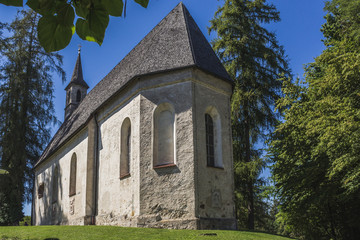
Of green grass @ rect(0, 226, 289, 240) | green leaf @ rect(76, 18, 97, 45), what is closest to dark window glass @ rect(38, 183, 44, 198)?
green grass @ rect(0, 226, 289, 240)

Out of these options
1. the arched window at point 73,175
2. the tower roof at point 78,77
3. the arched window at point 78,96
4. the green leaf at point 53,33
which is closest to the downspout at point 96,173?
the arched window at point 73,175

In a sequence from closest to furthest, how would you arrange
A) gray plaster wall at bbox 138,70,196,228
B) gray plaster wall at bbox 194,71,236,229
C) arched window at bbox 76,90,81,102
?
gray plaster wall at bbox 138,70,196,228
gray plaster wall at bbox 194,71,236,229
arched window at bbox 76,90,81,102

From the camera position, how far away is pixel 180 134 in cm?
1420

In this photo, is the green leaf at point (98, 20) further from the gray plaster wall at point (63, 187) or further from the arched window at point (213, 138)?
the gray plaster wall at point (63, 187)

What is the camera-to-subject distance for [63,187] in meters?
21.6

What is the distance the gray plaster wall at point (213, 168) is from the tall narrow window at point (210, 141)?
368 mm

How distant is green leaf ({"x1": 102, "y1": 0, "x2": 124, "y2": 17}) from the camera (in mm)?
1825

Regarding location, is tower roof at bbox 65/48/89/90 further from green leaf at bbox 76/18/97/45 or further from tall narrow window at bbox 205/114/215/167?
green leaf at bbox 76/18/97/45

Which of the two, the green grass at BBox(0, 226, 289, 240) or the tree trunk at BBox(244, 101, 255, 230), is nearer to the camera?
the green grass at BBox(0, 226, 289, 240)

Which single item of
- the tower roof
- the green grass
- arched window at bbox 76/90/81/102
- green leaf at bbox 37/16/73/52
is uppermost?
the tower roof

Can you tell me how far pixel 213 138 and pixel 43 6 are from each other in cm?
1364

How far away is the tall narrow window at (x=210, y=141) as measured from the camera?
48.1ft

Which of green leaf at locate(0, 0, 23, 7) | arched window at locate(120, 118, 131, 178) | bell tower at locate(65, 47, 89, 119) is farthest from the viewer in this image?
bell tower at locate(65, 47, 89, 119)

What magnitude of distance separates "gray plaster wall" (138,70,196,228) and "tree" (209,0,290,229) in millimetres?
8020
